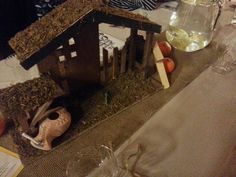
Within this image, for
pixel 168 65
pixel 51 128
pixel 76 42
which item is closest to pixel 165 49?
pixel 168 65

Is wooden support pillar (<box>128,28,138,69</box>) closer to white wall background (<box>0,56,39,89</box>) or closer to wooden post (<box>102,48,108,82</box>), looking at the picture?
wooden post (<box>102,48,108,82</box>)

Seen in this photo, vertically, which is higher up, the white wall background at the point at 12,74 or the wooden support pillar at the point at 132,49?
the wooden support pillar at the point at 132,49

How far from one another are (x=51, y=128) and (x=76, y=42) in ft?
0.66

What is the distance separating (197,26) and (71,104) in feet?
1.60

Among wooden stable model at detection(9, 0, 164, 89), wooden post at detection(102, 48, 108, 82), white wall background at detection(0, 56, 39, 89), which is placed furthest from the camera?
white wall background at detection(0, 56, 39, 89)

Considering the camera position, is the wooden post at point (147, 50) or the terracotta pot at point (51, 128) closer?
the terracotta pot at point (51, 128)

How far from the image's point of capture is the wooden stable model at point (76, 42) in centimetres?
53

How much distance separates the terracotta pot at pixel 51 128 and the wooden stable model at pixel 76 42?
3.9 inches

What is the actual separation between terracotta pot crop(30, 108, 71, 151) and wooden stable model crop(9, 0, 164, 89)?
0.10 meters

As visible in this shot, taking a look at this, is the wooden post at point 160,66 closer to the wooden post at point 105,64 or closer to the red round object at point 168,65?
the red round object at point 168,65

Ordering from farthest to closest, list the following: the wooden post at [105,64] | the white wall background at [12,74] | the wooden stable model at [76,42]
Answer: the white wall background at [12,74]
the wooden post at [105,64]
the wooden stable model at [76,42]

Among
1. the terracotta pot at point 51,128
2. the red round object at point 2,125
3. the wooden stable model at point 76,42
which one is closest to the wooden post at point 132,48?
the wooden stable model at point 76,42

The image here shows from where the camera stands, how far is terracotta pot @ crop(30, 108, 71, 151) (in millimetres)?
566

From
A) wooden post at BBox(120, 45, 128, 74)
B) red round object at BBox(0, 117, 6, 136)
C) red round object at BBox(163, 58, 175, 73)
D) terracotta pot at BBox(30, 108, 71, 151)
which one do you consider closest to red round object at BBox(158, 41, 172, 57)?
red round object at BBox(163, 58, 175, 73)
